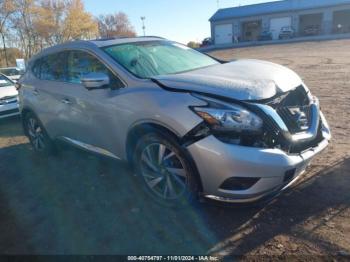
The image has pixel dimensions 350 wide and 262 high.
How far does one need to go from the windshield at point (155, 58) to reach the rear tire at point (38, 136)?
2.17 m

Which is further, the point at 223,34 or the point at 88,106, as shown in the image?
the point at 223,34

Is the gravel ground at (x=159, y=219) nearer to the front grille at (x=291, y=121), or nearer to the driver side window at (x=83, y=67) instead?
the front grille at (x=291, y=121)

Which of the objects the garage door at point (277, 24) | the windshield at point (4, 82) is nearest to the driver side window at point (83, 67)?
the windshield at point (4, 82)

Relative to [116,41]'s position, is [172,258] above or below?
below

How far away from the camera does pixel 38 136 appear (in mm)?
5402

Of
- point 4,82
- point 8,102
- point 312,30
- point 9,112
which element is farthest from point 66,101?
point 312,30

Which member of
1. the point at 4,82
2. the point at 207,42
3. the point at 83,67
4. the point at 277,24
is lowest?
the point at 4,82

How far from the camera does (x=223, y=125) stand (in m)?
2.71

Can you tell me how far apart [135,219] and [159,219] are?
0.84 feet

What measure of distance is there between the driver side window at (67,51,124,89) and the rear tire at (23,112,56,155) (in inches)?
52.6

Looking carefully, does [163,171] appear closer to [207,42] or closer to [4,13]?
[4,13]

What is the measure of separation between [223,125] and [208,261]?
115 centimetres

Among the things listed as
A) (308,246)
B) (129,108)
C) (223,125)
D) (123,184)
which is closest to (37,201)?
(123,184)

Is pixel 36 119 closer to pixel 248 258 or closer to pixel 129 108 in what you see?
pixel 129 108
